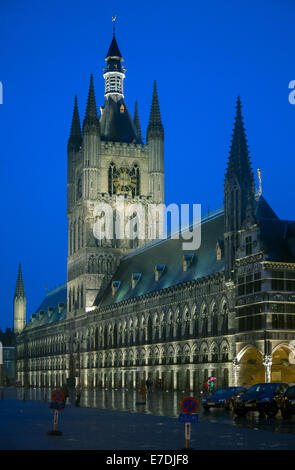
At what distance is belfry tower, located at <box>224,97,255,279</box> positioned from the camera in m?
68.8

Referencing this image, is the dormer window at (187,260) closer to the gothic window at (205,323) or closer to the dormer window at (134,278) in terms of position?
the gothic window at (205,323)

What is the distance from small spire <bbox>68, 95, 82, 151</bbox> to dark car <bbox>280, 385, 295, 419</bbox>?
88.1 metres

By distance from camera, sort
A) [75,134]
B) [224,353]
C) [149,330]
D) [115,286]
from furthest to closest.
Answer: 1. [75,134]
2. [115,286]
3. [149,330]
4. [224,353]

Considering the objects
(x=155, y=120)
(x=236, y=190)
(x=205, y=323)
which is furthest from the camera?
(x=155, y=120)

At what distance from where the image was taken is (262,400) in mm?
37969

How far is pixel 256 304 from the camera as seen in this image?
6250 cm

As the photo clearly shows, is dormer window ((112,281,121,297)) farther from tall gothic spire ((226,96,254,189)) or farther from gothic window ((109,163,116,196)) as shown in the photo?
tall gothic spire ((226,96,254,189))

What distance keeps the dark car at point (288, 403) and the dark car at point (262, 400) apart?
121cm

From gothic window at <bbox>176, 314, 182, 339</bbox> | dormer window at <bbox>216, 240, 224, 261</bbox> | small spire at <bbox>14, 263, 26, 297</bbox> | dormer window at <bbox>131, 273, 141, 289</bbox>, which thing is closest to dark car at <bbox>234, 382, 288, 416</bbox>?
dormer window at <bbox>216, 240, 224, 261</bbox>

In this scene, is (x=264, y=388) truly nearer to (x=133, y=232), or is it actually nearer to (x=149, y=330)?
(x=149, y=330)

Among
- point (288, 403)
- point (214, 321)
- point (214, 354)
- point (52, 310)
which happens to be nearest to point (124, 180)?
point (52, 310)

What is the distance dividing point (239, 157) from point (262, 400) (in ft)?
114
